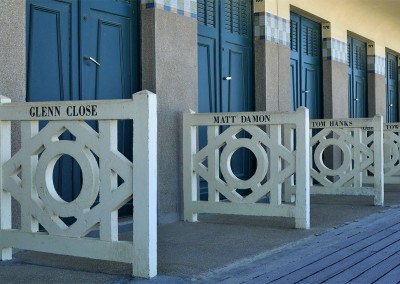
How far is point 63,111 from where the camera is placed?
4.11 m

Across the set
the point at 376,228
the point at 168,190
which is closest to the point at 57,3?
the point at 168,190

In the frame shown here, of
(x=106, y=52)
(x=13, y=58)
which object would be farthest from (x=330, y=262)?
(x=106, y=52)

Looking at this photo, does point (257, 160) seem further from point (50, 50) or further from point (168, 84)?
point (50, 50)

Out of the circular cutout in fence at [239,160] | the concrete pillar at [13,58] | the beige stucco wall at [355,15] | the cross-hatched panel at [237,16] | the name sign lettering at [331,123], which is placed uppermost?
the beige stucco wall at [355,15]

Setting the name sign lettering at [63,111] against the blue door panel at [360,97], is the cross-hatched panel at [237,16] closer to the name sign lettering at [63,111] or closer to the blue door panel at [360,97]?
the name sign lettering at [63,111]

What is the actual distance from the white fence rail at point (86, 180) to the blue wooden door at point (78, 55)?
39.6 inches

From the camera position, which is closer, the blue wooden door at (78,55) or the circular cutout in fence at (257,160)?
the blue wooden door at (78,55)

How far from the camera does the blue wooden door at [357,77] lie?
12.8 metres

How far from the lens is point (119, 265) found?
4223 mm

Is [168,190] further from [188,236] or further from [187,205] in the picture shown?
[188,236]

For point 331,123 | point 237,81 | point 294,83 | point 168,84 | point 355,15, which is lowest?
point 331,123

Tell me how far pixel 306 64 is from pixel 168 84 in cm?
467

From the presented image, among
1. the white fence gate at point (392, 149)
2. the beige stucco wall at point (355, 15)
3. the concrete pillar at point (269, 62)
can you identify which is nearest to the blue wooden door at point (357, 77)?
the beige stucco wall at point (355, 15)

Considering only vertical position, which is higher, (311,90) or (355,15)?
(355,15)
